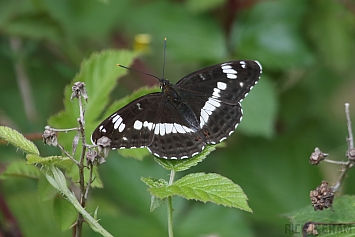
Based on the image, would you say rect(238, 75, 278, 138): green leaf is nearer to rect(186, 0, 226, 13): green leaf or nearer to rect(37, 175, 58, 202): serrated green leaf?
rect(186, 0, 226, 13): green leaf

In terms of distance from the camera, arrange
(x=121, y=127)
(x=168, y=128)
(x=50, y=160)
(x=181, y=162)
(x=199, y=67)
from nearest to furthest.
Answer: (x=50, y=160), (x=181, y=162), (x=121, y=127), (x=168, y=128), (x=199, y=67)

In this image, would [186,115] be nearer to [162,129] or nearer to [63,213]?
[162,129]

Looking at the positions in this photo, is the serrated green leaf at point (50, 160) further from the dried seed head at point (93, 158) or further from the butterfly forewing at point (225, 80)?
the butterfly forewing at point (225, 80)

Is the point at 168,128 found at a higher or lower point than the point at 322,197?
higher

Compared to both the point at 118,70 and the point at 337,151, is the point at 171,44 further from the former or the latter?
the point at 337,151

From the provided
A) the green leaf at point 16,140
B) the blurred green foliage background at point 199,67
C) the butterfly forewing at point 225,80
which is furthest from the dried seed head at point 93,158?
the blurred green foliage background at point 199,67

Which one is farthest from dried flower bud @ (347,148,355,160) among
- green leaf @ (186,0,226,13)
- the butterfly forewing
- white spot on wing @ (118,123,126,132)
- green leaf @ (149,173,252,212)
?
green leaf @ (186,0,226,13)

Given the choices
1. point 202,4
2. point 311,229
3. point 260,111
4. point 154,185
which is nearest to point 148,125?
point 154,185
